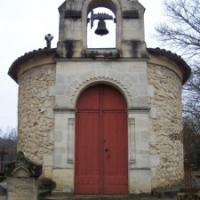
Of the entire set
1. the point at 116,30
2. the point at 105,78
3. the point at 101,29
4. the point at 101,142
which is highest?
the point at 101,29

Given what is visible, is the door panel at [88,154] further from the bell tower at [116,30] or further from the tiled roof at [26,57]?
the tiled roof at [26,57]

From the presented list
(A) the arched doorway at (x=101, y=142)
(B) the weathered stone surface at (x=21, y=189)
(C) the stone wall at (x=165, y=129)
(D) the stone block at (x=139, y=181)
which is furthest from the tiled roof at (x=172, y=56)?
(B) the weathered stone surface at (x=21, y=189)

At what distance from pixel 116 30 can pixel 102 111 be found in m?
2.45

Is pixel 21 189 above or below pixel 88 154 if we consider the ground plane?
below

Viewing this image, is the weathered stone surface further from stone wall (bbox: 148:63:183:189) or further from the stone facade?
stone wall (bbox: 148:63:183:189)

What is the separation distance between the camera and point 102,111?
11.9m

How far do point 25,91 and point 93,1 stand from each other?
345cm

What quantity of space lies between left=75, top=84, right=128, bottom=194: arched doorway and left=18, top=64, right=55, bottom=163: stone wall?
2.79 feet

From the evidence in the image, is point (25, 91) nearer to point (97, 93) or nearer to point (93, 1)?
point (97, 93)

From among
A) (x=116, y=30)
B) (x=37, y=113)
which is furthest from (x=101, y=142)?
(x=116, y=30)

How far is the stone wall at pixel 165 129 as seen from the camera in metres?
11.6

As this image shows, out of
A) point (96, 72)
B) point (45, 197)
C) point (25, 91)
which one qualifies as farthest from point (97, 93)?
point (45, 197)

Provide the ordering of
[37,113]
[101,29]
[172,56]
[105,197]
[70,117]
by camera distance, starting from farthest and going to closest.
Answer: [101,29]
[172,56]
[37,113]
[70,117]
[105,197]

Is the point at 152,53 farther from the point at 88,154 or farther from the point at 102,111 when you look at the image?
the point at 88,154
